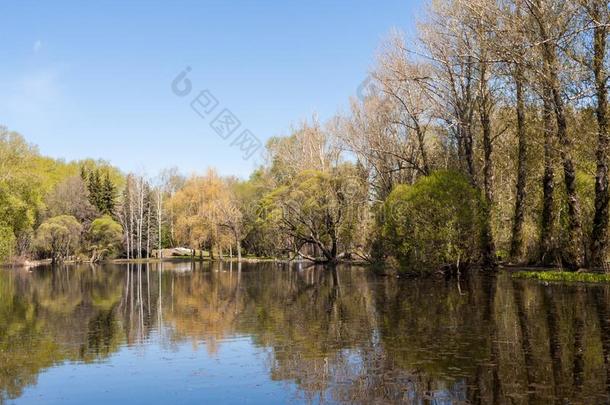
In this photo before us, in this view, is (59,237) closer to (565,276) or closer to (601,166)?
(565,276)

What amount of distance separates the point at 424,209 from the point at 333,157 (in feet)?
82.6

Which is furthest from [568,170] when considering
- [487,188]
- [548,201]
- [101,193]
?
[101,193]

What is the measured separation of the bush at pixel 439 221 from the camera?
2577 centimetres

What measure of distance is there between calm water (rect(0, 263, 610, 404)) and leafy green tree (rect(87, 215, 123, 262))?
4933cm

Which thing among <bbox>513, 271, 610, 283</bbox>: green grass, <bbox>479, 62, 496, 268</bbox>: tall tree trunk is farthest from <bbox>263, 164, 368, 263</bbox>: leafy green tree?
<bbox>513, 271, 610, 283</bbox>: green grass

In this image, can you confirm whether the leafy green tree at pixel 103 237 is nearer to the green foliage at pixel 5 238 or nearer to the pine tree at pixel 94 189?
the pine tree at pixel 94 189

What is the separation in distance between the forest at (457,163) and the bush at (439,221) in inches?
2.5

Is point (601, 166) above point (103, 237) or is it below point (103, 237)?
above

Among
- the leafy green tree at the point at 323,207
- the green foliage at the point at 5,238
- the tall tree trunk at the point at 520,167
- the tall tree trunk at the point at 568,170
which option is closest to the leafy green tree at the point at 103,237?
the green foliage at the point at 5,238

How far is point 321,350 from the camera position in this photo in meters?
10.8

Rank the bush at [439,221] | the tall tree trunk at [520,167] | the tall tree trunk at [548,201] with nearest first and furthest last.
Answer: the tall tree trunk at [548,201], the bush at [439,221], the tall tree trunk at [520,167]

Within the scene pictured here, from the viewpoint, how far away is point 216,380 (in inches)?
351

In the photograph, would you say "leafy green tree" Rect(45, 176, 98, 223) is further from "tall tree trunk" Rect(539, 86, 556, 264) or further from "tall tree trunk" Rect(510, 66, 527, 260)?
"tall tree trunk" Rect(539, 86, 556, 264)

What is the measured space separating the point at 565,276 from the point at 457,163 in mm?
13931
